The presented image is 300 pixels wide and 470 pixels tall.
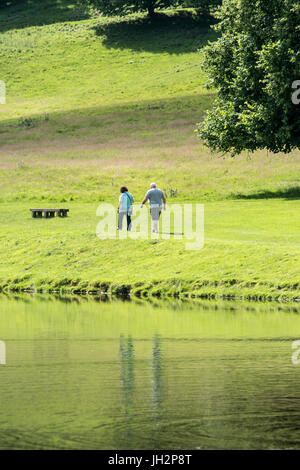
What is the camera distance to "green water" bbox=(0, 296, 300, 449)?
12.5m

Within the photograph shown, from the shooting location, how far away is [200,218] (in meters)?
45.6

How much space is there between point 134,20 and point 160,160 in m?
66.7

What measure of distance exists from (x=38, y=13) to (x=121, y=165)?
86.6m

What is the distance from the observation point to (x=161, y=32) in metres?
125

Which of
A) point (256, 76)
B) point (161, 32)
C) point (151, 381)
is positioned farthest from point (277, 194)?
point (161, 32)

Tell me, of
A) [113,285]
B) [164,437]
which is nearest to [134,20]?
[113,285]

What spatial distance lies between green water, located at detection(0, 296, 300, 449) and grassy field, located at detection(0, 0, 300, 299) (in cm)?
699

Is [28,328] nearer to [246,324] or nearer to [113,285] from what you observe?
[246,324]

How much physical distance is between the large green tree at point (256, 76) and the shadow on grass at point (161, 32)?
56103mm

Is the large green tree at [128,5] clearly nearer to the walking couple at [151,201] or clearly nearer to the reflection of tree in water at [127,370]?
the walking couple at [151,201]

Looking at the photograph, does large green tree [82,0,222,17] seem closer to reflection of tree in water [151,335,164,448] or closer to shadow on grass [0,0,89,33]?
shadow on grass [0,0,89,33]

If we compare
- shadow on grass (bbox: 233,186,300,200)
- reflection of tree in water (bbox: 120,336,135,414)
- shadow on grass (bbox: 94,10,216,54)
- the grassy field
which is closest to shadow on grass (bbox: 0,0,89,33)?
the grassy field

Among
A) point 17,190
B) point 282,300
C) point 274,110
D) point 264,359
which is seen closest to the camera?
point 264,359

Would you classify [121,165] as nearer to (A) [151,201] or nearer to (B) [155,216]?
(B) [155,216]
